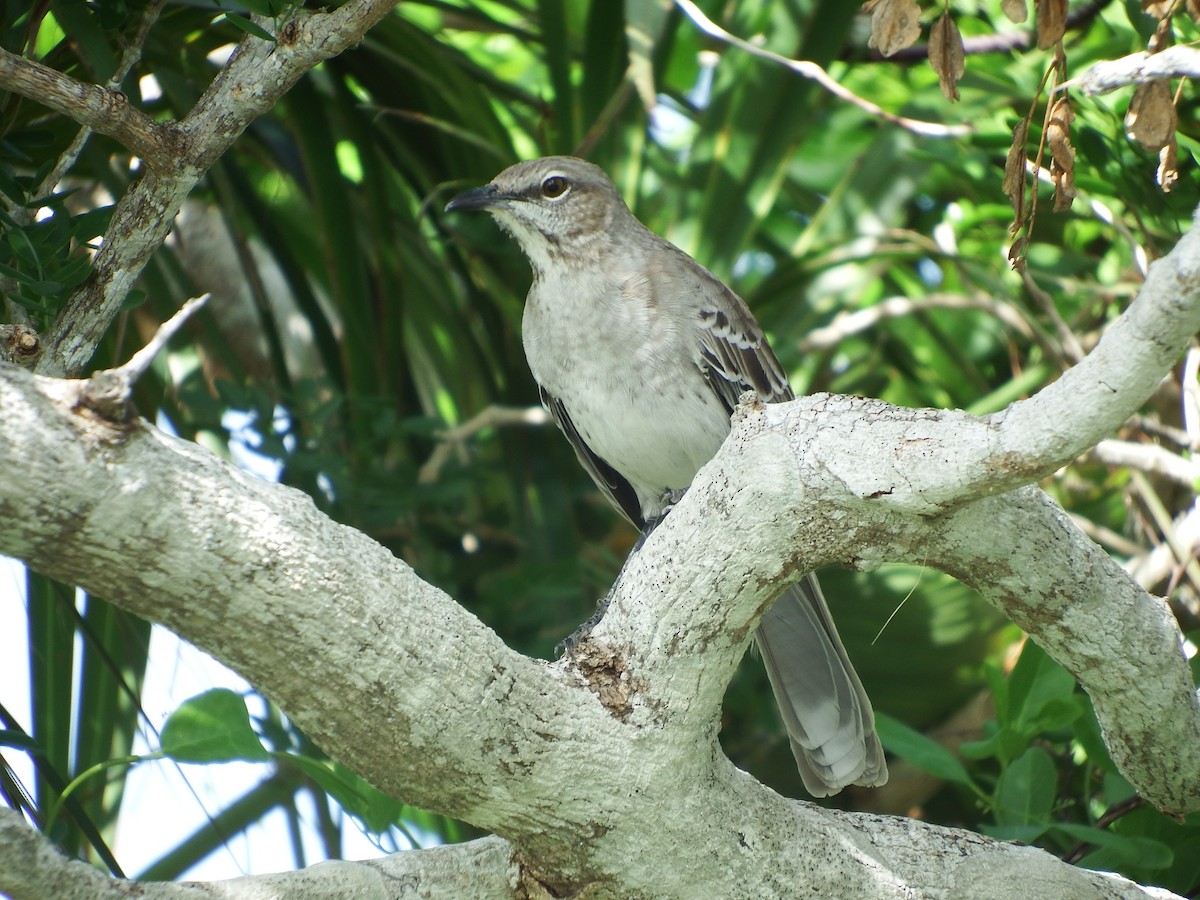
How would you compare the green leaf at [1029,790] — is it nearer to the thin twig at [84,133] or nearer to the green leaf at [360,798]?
the green leaf at [360,798]

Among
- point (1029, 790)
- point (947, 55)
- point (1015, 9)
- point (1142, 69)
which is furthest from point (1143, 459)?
point (1142, 69)

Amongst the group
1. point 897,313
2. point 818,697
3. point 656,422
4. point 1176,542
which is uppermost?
point 897,313

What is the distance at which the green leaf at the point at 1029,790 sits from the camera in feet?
8.20

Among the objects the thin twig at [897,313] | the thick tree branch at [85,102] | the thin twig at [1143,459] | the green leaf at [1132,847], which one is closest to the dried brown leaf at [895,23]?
the thick tree branch at [85,102]

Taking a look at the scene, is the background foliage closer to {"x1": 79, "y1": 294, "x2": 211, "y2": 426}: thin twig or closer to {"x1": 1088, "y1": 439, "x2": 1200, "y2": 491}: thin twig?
{"x1": 1088, "y1": 439, "x2": 1200, "y2": 491}: thin twig

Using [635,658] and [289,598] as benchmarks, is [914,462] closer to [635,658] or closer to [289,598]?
[635,658]

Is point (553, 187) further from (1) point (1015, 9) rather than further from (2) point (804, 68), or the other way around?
(1) point (1015, 9)

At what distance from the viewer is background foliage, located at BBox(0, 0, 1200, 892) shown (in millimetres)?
2904

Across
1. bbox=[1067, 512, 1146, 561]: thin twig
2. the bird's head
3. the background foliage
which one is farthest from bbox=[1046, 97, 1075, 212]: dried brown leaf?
bbox=[1067, 512, 1146, 561]: thin twig

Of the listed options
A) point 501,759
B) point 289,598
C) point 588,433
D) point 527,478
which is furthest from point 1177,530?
point 289,598

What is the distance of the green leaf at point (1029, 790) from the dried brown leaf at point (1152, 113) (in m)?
1.21

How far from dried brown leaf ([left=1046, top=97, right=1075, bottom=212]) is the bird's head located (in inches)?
65.8

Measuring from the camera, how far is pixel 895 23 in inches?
85.4

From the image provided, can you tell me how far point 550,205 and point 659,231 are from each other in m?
0.97
